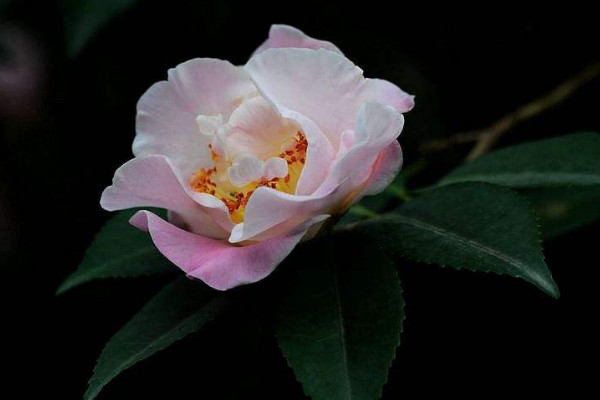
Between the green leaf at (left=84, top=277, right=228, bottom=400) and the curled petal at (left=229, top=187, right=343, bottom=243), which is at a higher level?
the curled petal at (left=229, top=187, right=343, bottom=243)

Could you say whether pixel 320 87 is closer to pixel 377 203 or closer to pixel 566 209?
pixel 377 203

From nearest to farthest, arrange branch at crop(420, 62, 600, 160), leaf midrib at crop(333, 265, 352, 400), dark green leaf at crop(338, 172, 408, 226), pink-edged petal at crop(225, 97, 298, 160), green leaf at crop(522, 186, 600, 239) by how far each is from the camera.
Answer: leaf midrib at crop(333, 265, 352, 400) → pink-edged petal at crop(225, 97, 298, 160) → dark green leaf at crop(338, 172, 408, 226) → green leaf at crop(522, 186, 600, 239) → branch at crop(420, 62, 600, 160)

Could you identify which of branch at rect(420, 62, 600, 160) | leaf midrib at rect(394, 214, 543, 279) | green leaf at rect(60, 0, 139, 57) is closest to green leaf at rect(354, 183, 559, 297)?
leaf midrib at rect(394, 214, 543, 279)

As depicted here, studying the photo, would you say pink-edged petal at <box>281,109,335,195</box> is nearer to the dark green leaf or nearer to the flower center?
the flower center

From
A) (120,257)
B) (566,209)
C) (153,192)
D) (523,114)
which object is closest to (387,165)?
(153,192)

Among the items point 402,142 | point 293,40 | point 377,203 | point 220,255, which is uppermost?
point 293,40

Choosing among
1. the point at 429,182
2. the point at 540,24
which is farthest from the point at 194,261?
the point at 540,24

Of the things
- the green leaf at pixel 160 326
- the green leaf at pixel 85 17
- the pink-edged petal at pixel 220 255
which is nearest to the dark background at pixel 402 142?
the green leaf at pixel 85 17
